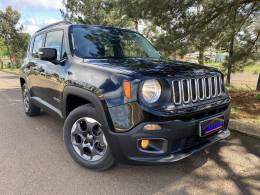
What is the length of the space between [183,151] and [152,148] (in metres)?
0.36

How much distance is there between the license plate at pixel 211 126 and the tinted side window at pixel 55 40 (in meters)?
2.24

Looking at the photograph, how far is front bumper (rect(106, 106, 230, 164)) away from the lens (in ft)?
8.64

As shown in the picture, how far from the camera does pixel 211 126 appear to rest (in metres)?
3.10

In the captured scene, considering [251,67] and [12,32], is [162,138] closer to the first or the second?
[251,67]

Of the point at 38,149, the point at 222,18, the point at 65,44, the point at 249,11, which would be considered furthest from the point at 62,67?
the point at 249,11

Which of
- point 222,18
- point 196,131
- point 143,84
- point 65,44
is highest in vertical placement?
point 222,18

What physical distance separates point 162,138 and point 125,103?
51 centimetres

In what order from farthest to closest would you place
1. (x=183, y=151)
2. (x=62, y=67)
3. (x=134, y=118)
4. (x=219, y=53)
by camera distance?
(x=219, y=53)
(x=62, y=67)
(x=183, y=151)
(x=134, y=118)

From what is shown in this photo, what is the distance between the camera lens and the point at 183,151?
9.35ft

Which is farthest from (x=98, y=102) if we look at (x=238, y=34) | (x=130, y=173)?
(x=238, y=34)

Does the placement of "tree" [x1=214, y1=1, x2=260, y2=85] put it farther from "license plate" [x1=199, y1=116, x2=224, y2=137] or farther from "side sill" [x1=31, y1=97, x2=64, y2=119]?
"side sill" [x1=31, y1=97, x2=64, y2=119]

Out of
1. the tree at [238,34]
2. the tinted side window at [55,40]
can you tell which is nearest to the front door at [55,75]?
the tinted side window at [55,40]

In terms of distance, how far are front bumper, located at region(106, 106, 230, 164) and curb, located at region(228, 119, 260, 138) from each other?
189 centimetres

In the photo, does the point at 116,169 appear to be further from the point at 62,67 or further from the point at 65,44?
the point at 65,44
